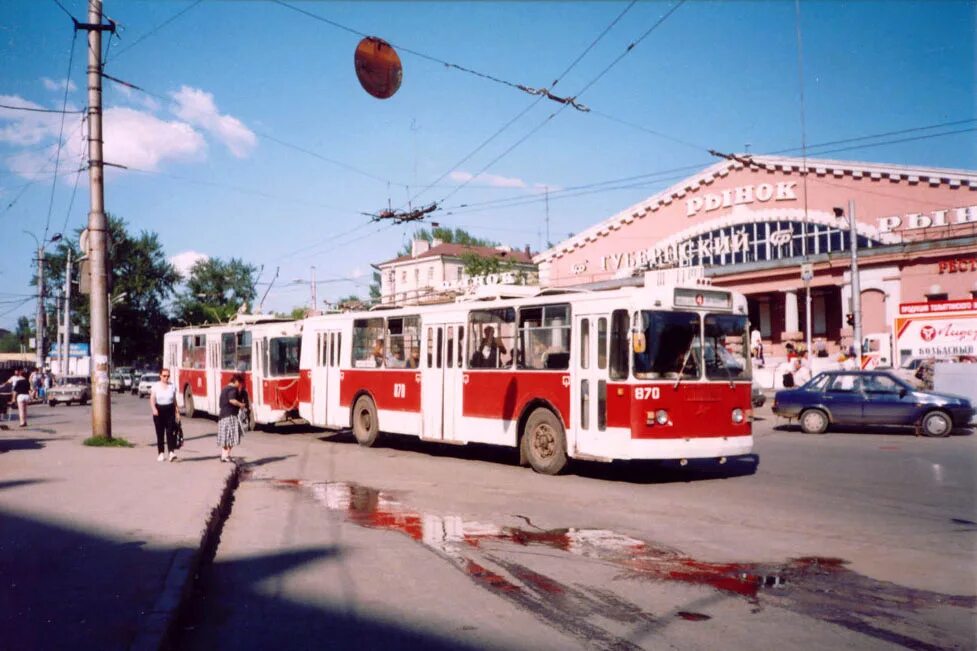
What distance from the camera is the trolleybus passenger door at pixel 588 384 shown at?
1290 cm

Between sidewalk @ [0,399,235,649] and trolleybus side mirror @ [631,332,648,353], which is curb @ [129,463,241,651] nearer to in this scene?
sidewalk @ [0,399,235,649]

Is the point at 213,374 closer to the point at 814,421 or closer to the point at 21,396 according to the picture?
the point at 21,396

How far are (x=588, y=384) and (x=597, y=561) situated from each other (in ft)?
18.0

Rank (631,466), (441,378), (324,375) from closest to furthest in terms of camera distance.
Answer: (631,466)
(441,378)
(324,375)

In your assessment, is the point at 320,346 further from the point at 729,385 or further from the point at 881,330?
the point at 881,330

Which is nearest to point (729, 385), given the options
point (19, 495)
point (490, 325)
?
point (490, 325)

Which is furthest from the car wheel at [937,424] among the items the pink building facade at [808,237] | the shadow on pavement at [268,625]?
the shadow on pavement at [268,625]

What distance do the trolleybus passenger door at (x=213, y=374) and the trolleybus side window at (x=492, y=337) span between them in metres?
13.1

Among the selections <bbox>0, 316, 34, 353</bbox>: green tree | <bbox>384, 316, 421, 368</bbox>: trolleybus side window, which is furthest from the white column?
<bbox>0, 316, 34, 353</bbox>: green tree

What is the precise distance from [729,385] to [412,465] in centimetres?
→ 597

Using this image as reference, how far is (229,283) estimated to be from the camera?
101 metres

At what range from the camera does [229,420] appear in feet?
50.5

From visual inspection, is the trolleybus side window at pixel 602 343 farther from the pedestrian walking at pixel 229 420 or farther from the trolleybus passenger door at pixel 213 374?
the trolleybus passenger door at pixel 213 374

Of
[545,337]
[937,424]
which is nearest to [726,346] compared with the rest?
[545,337]
